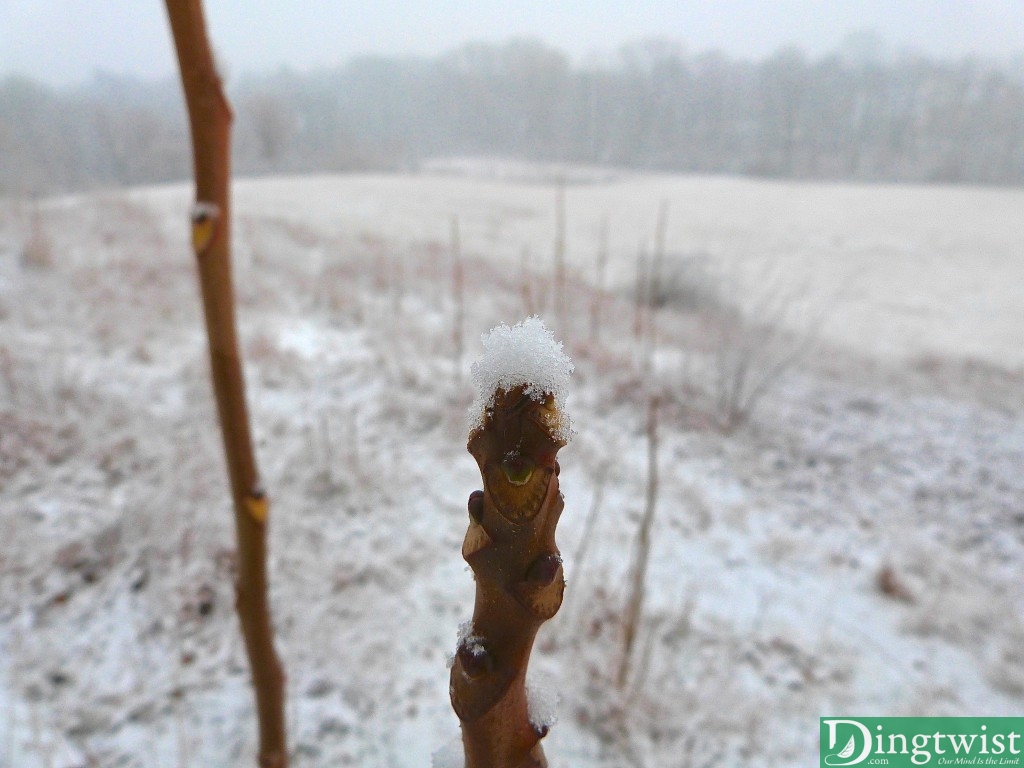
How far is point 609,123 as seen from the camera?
1697 inches

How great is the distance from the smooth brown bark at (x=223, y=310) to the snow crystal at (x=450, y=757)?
1.14 feet

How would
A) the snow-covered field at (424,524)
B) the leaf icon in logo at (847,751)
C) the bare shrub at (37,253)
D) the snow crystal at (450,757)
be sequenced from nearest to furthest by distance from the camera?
the snow crystal at (450,757) < the leaf icon in logo at (847,751) < the snow-covered field at (424,524) < the bare shrub at (37,253)

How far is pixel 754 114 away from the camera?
41.6 m

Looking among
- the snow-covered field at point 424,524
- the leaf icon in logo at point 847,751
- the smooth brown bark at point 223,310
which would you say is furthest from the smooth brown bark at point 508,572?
the leaf icon in logo at point 847,751

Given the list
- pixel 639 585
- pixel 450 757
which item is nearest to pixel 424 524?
pixel 639 585

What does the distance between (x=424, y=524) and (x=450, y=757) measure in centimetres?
265

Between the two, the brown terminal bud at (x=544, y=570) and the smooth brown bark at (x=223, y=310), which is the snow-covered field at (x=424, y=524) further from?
the smooth brown bark at (x=223, y=310)

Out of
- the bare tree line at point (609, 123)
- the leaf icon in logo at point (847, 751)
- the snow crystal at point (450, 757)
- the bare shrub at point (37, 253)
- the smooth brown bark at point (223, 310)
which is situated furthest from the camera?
the bare tree line at point (609, 123)

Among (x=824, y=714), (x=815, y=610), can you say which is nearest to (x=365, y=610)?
(x=824, y=714)

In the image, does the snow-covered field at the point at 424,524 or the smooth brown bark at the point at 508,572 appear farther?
the snow-covered field at the point at 424,524

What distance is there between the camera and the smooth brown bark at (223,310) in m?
0.49

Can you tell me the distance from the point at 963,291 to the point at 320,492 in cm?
1164

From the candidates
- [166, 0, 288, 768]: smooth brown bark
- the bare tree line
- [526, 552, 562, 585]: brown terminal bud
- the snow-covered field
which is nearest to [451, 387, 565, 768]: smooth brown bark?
[526, 552, 562, 585]: brown terminal bud

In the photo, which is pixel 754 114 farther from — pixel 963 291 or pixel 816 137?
pixel 963 291
